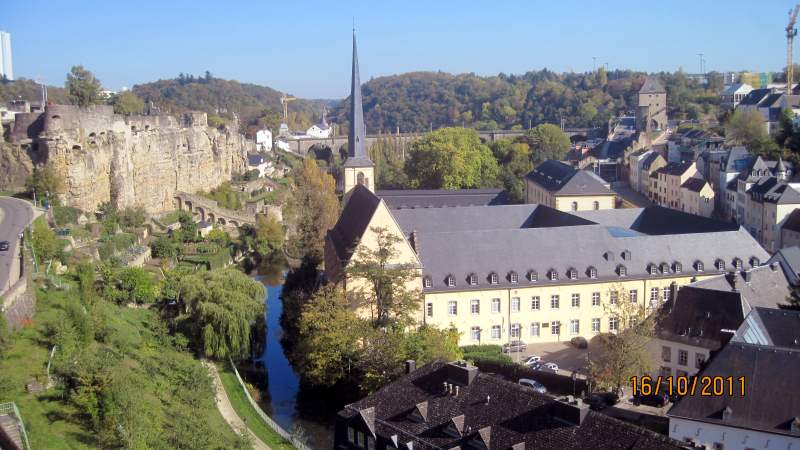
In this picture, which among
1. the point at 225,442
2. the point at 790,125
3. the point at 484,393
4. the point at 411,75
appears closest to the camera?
the point at 484,393

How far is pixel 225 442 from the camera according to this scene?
21859 mm

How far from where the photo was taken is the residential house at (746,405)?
20156mm

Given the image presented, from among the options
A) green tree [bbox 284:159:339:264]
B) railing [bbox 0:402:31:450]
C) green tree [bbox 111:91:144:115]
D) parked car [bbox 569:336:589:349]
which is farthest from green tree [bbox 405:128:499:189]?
railing [bbox 0:402:31:450]

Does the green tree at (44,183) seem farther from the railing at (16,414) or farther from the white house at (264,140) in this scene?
the white house at (264,140)

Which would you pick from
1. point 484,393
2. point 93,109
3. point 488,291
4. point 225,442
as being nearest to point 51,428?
point 225,442

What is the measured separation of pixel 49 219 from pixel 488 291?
20.3 meters

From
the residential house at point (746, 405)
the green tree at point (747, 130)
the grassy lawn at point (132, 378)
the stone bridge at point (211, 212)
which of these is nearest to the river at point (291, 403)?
the grassy lawn at point (132, 378)

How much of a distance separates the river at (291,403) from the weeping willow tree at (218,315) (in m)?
2.11

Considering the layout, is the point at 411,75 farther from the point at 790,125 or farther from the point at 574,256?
the point at 574,256

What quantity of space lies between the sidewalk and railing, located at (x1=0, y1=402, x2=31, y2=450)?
271 inches

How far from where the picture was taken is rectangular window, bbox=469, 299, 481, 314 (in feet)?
112

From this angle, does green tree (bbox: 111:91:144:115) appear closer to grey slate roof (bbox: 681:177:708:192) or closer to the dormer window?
grey slate roof (bbox: 681:177:708:192)
